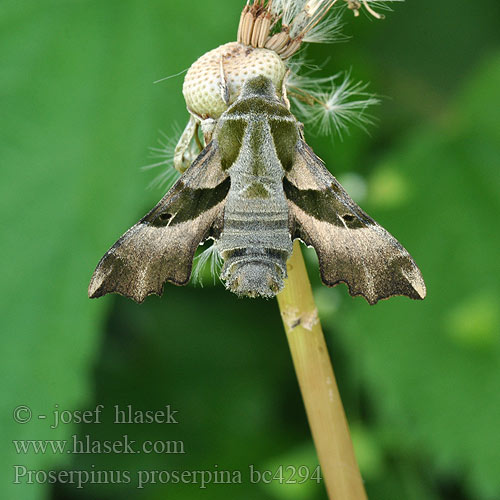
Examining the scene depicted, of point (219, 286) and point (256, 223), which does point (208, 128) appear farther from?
point (219, 286)

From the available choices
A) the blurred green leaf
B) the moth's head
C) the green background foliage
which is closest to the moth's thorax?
the moth's head

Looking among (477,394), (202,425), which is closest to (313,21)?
(477,394)

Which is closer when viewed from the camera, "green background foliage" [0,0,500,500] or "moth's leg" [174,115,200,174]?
"moth's leg" [174,115,200,174]

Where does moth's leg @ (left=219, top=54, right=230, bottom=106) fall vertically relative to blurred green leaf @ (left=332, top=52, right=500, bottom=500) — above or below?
below

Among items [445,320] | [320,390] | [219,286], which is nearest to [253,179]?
[320,390]

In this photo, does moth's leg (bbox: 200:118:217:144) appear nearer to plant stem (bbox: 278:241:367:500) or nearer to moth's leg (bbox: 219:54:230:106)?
moth's leg (bbox: 219:54:230:106)

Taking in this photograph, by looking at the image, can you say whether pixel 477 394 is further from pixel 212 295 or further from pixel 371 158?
pixel 212 295
